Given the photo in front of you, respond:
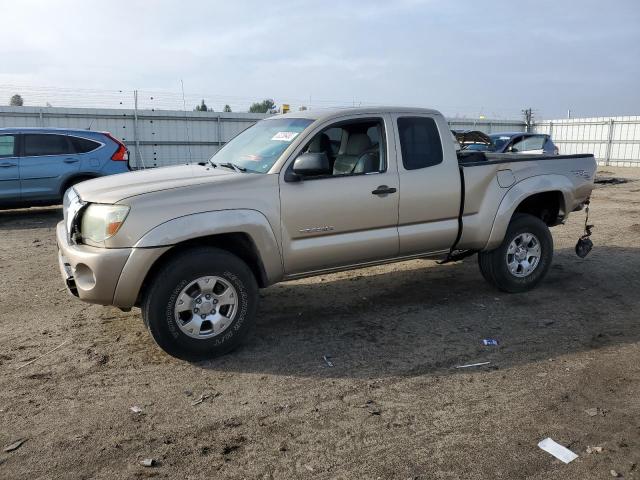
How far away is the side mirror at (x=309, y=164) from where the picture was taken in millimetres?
4438

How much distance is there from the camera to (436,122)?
5430mm

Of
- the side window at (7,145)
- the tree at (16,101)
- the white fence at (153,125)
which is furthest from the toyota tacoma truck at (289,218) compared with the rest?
the tree at (16,101)

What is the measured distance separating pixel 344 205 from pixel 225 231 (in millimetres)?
1089

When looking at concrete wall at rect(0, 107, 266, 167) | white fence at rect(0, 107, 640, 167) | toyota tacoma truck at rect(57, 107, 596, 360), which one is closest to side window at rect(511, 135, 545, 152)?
white fence at rect(0, 107, 640, 167)

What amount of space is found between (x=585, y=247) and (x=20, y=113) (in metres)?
16.4

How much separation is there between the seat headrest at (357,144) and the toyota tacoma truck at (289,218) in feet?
0.04

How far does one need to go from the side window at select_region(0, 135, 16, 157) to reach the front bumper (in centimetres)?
763

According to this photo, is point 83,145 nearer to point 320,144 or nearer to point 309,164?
point 320,144

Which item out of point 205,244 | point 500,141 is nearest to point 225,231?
point 205,244

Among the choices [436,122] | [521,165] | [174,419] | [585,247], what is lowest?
[174,419]

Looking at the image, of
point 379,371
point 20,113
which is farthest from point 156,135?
point 379,371

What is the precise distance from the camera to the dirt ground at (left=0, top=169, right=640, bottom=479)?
9.89 feet

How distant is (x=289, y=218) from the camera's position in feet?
14.7

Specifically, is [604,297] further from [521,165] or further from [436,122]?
[436,122]
